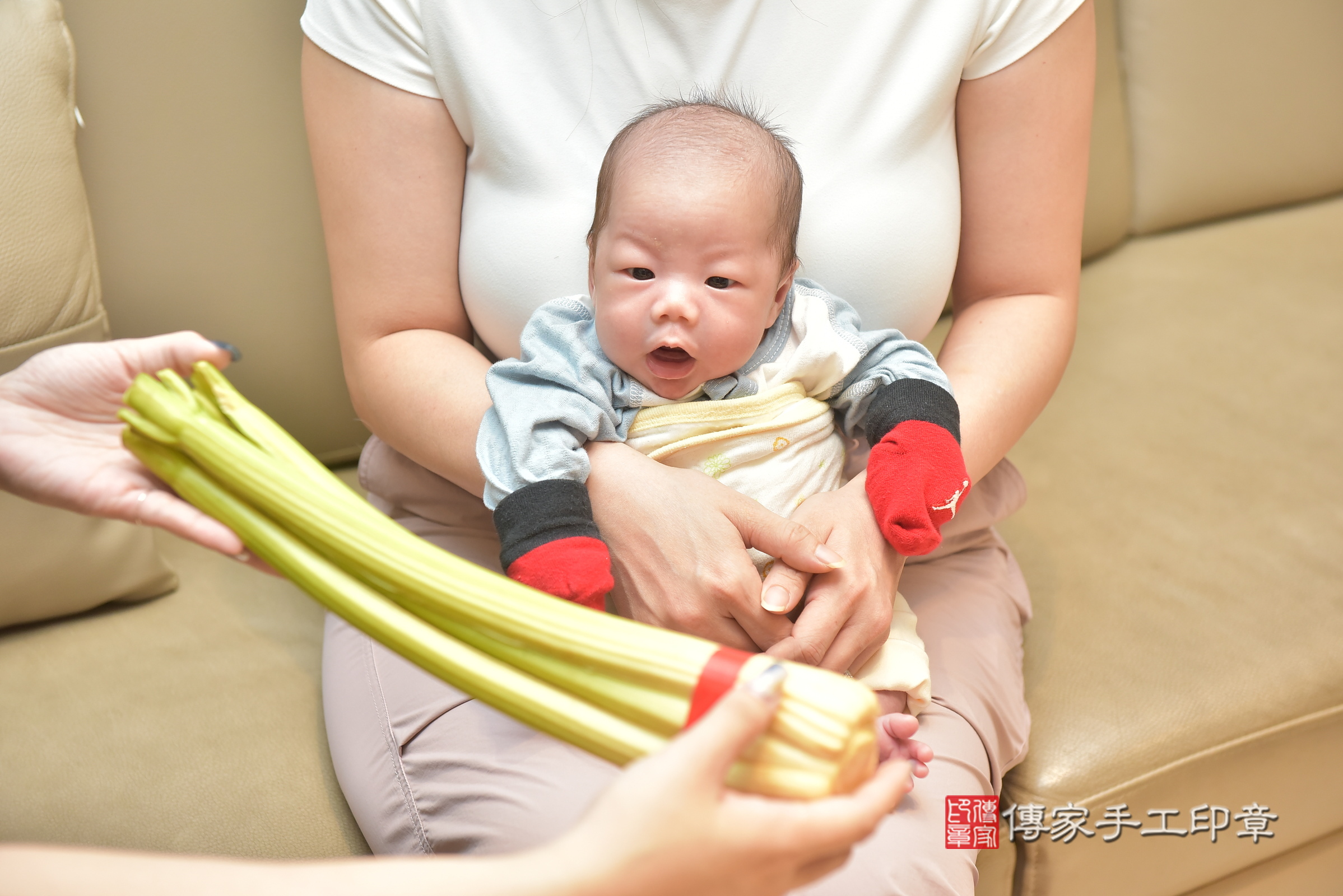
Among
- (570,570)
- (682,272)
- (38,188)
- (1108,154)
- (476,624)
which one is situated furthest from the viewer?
(1108,154)

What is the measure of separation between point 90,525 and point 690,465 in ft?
2.47

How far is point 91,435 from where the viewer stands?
0.82 m

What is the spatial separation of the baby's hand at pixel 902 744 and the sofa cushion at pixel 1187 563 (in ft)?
0.95

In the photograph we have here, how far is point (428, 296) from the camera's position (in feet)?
3.59

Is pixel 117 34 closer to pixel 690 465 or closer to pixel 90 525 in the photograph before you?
pixel 90 525

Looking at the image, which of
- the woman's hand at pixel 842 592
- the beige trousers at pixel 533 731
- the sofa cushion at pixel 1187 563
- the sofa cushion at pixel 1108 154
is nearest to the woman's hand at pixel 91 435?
the beige trousers at pixel 533 731

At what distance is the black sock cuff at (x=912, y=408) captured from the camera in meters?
0.96

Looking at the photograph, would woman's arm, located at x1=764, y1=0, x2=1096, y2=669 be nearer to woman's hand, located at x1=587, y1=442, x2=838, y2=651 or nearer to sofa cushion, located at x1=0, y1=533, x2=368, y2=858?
woman's hand, located at x1=587, y1=442, x2=838, y2=651

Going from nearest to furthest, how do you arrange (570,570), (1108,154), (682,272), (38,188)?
(570,570)
(682,272)
(38,188)
(1108,154)

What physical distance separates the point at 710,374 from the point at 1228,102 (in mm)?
1517

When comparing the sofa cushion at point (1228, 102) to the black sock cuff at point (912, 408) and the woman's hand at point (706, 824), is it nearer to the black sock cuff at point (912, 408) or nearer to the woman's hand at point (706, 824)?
the black sock cuff at point (912, 408)

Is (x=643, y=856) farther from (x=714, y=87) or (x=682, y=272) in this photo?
(x=714, y=87)

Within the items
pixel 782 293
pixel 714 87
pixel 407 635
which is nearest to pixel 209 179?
pixel 714 87

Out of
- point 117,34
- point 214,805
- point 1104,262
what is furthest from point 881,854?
point 1104,262
